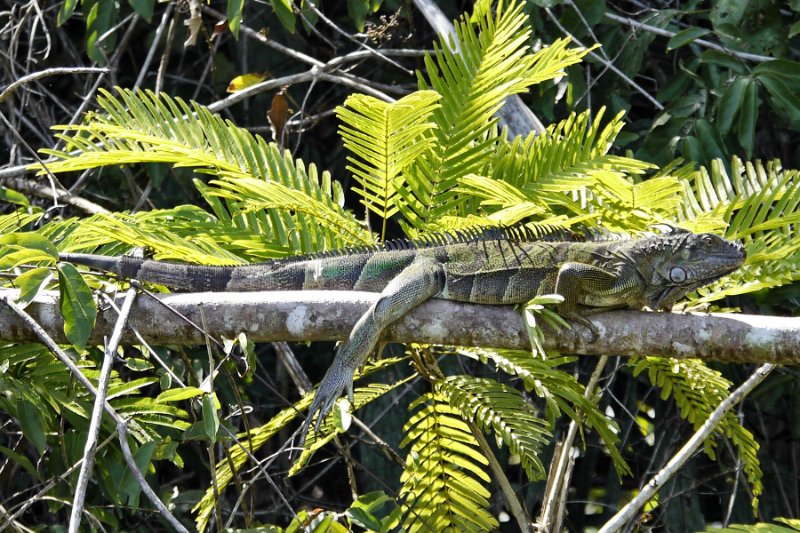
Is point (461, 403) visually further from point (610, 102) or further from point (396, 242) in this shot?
point (610, 102)

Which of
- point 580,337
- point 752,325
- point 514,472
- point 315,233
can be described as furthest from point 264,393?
point 752,325

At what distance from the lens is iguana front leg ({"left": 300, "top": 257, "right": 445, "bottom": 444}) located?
2.72m

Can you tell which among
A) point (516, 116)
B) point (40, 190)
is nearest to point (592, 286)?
point (516, 116)

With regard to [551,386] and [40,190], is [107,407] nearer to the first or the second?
[551,386]

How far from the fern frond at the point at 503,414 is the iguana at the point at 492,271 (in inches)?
10.7

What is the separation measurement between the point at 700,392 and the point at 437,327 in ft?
3.51

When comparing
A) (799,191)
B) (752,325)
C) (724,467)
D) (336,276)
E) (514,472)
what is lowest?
(514,472)

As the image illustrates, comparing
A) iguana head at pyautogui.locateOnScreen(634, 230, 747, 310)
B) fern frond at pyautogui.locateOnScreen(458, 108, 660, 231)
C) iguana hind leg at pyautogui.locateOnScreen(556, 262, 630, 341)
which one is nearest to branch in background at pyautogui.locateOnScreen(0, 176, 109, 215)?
fern frond at pyautogui.locateOnScreen(458, 108, 660, 231)

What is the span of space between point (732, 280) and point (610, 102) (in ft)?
4.16

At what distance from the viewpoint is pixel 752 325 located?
2.50 metres

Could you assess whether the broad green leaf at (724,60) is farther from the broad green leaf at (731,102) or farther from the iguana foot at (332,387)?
the iguana foot at (332,387)

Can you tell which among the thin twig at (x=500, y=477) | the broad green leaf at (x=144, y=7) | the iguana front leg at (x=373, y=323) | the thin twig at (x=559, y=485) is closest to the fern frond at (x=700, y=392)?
the thin twig at (x=559, y=485)

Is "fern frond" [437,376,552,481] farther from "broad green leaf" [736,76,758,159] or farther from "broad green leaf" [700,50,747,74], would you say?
"broad green leaf" [700,50,747,74]

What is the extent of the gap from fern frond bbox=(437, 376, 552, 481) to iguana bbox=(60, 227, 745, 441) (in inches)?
10.7
